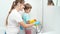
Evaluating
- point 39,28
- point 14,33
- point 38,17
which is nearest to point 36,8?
point 38,17

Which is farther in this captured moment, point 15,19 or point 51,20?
point 51,20

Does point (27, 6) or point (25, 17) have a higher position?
point (27, 6)

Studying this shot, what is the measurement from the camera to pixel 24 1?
1572 millimetres

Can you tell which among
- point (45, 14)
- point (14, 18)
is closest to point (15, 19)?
point (14, 18)

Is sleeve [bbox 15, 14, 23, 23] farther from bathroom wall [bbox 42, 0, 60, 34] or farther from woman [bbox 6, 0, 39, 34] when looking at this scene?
bathroom wall [bbox 42, 0, 60, 34]

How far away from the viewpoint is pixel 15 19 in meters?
1.53

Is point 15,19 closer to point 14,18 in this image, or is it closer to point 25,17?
point 14,18

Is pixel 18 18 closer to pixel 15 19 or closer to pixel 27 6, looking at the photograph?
pixel 15 19

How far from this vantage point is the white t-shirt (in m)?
1.52

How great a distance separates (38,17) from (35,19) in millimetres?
44

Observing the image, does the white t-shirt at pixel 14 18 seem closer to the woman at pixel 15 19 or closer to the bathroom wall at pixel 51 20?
the woman at pixel 15 19

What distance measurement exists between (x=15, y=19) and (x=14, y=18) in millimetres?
16

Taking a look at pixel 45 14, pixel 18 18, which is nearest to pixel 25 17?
pixel 18 18

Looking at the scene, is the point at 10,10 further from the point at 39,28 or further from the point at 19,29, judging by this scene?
the point at 39,28
